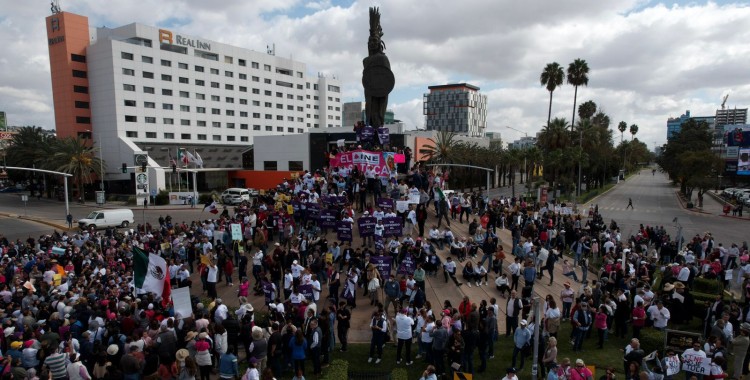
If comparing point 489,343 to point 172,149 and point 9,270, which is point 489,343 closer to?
point 9,270

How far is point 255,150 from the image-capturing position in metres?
71.4

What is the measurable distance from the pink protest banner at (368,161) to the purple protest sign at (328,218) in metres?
3.69

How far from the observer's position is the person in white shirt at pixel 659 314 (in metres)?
13.9

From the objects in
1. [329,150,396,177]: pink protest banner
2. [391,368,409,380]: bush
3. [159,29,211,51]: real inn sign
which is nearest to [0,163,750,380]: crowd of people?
[329,150,396,177]: pink protest banner

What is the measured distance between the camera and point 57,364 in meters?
10.4

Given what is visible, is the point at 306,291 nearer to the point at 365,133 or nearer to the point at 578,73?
the point at 365,133

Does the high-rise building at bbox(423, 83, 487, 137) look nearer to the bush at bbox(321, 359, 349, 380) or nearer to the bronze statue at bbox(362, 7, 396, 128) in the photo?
the bronze statue at bbox(362, 7, 396, 128)

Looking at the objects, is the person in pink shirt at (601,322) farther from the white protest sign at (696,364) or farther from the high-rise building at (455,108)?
the high-rise building at (455,108)

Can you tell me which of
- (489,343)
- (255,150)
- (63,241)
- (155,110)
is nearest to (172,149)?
(155,110)

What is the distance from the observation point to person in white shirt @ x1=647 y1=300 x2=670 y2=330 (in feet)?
45.7

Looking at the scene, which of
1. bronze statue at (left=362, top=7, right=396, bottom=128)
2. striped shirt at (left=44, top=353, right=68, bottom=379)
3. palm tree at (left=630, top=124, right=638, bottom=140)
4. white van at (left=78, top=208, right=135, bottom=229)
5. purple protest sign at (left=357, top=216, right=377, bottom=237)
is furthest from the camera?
palm tree at (left=630, top=124, right=638, bottom=140)

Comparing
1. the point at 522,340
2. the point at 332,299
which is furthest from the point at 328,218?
the point at 522,340

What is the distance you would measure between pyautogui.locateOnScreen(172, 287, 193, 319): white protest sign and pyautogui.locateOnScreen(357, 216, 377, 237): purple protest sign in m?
8.78

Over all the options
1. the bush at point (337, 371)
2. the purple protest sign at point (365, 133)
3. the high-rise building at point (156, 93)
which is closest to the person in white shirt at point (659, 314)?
the bush at point (337, 371)
